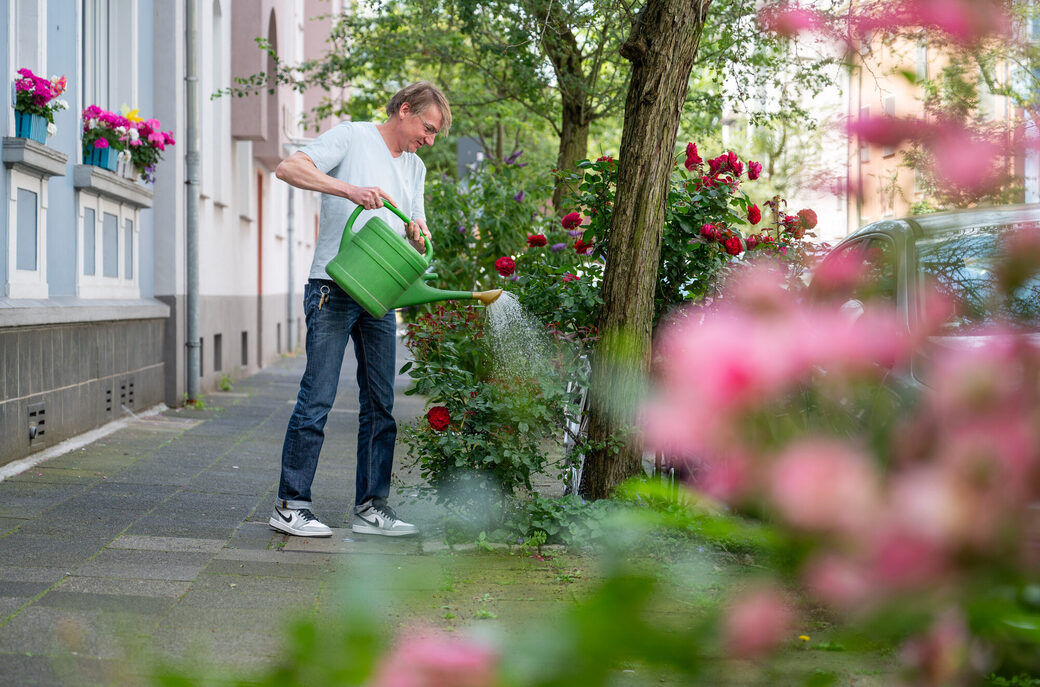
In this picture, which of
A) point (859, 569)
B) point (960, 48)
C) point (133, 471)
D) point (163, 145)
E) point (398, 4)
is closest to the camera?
point (859, 569)

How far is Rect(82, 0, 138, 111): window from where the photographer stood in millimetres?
9305

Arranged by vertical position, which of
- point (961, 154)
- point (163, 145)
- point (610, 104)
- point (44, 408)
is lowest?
point (44, 408)

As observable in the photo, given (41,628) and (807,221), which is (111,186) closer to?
(807,221)

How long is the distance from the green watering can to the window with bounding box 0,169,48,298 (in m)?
2.87

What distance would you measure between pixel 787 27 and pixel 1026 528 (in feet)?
1.61

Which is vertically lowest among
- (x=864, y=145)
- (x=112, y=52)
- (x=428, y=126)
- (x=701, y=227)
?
(x=864, y=145)

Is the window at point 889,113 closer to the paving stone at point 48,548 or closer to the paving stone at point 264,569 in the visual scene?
the paving stone at point 264,569

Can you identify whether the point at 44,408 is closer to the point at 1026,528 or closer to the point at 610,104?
the point at 610,104

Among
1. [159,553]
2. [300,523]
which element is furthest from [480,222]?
[159,553]

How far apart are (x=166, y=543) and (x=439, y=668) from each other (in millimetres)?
4513

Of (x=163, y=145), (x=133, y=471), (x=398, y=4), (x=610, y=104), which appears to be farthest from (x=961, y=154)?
(x=398, y=4)

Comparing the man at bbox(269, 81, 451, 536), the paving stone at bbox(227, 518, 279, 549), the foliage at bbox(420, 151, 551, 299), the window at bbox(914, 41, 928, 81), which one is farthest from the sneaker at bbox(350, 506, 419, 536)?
the window at bbox(914, 41, 928, 81)

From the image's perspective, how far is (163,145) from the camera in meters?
9.87

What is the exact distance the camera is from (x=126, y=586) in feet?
13.4
